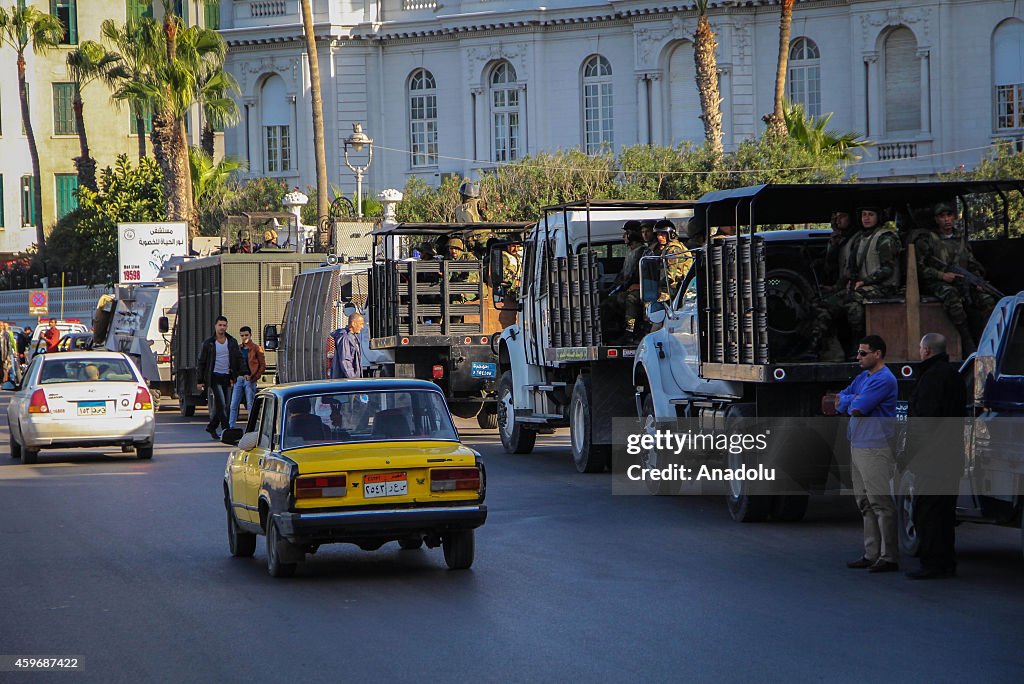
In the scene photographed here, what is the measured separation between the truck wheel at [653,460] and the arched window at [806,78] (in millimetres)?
42705

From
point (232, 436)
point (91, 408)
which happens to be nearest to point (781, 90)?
point (91, 408)

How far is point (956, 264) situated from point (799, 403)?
1860mm

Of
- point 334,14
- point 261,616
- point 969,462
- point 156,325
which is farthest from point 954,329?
point 334,14

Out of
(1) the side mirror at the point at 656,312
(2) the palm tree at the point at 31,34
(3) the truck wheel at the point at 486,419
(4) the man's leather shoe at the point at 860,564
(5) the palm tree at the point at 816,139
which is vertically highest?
(2) the palm tree at the point at 31,34

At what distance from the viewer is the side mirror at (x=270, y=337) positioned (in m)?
29.7

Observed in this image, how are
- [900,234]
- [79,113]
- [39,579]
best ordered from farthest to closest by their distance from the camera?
1. [79,113]
2. [900,234]
3. [39,579]

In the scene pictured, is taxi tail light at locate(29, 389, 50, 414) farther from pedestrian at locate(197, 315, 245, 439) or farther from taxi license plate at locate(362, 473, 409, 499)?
taxi license plate at locate(362, 473, 409, 499)

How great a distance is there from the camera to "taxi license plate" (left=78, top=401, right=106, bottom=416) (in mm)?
22109

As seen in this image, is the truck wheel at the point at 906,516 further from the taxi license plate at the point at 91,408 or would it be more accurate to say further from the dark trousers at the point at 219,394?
the dark trousers at the point at 219,394

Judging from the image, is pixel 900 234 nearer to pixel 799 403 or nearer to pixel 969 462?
pixel 799 403

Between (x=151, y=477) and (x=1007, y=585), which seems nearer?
(x=1007, y=585)

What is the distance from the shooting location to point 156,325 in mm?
35750

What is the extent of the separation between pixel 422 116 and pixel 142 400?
43.9 metres

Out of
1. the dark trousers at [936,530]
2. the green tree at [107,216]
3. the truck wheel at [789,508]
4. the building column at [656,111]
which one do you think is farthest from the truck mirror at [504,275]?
the green tree at [107,216]
